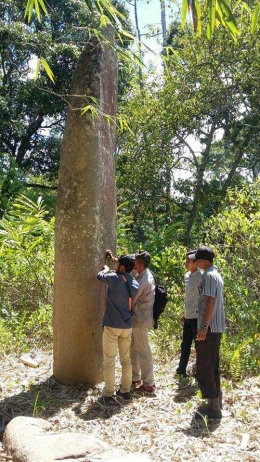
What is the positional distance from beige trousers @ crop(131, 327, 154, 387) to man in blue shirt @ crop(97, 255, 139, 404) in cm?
29

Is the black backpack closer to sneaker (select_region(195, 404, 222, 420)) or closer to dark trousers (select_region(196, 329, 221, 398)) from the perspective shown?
dark trousers (select_region(196, 329, 221, 398))

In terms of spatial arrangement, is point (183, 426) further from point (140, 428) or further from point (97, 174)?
point (97, 174)

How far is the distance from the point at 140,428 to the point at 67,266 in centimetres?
181

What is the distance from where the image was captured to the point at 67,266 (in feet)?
18.6

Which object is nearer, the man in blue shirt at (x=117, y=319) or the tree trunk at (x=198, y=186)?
the man in blue shirt at (x=117, y=319)

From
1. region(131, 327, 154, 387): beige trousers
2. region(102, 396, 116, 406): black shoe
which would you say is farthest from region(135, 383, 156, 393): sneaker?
region(102, 396, 116, 406): black shoe

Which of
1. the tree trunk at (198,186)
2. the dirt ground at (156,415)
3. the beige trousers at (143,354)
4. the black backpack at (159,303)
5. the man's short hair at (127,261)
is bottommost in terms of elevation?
the dirt ground at (156,415)

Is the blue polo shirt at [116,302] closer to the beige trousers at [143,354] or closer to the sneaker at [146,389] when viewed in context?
the beige trousers at [143,354]

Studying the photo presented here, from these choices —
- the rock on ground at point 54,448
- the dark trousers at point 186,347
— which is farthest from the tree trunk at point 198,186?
the rock on ground at point 54,448

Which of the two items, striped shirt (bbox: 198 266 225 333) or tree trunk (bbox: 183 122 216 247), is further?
tree trunk (bbox: 183 122 216 247)

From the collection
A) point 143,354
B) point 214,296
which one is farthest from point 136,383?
point 214,296

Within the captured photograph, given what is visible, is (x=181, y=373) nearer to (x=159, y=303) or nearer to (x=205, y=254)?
(x=159, y=303)

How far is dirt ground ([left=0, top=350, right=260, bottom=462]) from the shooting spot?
4316 mm

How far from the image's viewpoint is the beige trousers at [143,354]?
5641mm
